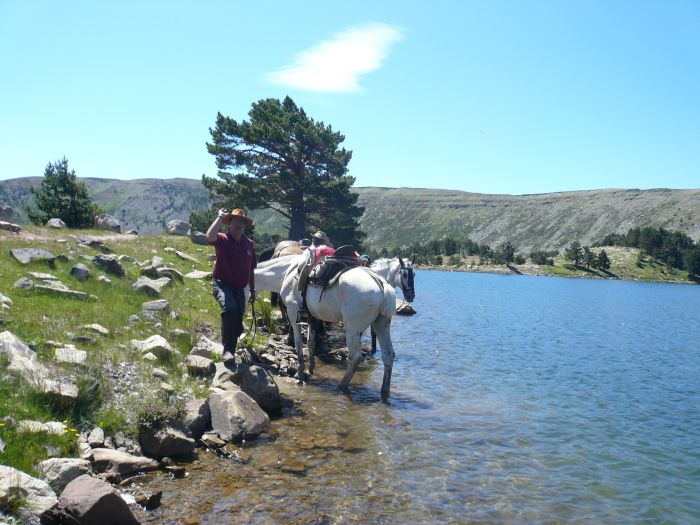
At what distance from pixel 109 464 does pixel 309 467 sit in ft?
Answer: 9.16

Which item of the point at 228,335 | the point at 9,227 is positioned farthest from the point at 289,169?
the point at 228,335

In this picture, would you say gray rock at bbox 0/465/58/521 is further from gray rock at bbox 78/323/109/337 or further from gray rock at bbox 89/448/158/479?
gray rock at bbox 78/323/109/337

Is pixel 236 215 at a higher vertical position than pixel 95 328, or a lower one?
higher

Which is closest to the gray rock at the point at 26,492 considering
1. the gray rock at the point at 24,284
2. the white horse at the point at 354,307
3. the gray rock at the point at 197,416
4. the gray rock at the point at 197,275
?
the gray rock at the point at 197,416

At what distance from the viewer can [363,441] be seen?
29.5ft

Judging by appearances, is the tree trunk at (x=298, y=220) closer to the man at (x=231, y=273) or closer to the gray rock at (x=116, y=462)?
the man at (x=231, y=273)

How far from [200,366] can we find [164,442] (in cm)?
280

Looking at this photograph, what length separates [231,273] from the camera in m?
10.3

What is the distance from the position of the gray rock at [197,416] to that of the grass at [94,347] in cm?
21

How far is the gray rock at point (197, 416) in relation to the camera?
26.8 feet

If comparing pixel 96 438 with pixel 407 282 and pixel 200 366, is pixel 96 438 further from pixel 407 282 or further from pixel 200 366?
pixel 407 282

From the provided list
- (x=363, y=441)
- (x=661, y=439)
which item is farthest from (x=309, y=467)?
(x=661, y=439)

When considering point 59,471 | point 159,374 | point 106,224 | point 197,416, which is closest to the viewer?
point 59,471

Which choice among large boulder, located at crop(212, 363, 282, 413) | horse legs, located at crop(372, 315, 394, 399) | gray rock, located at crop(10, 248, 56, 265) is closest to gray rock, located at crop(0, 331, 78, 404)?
large boulder, located at crop(212, 363, 282, 413)
